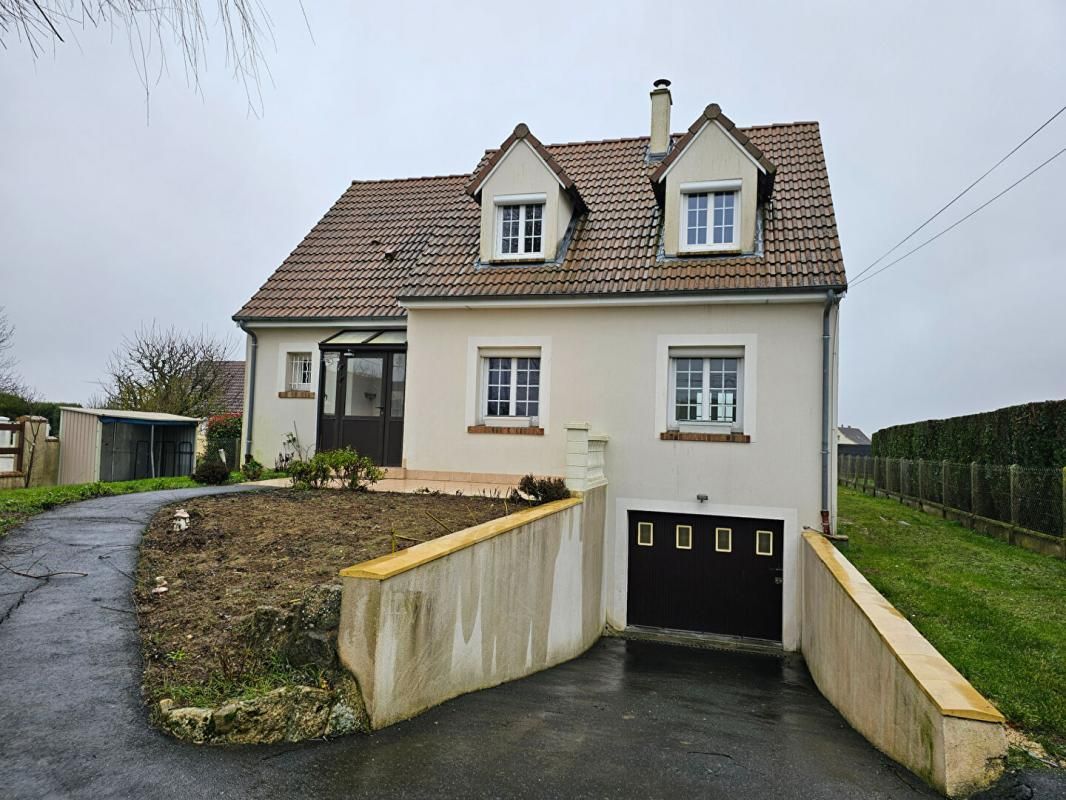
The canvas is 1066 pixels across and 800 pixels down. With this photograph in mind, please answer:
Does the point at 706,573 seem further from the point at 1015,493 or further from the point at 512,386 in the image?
the point at 1015,493

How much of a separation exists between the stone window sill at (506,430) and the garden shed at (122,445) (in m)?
10.1

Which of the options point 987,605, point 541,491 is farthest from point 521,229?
point 987,605

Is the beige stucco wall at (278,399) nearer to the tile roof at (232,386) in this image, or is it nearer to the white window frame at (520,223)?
the white window frame at (520,223)

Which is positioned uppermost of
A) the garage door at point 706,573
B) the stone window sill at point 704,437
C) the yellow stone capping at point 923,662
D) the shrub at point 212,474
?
the stone window sill at point 704,437

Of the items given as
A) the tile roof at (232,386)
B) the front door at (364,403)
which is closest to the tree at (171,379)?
the tile roof at (232,386)

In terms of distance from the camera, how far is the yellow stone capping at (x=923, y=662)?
4180mm

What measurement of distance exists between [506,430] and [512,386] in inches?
37.0

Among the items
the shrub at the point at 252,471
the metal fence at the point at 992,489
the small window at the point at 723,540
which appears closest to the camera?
the small window at the point at 723,540

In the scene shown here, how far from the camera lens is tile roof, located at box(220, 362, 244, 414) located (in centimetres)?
3117

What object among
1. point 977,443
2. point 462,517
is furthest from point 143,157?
point 977,443

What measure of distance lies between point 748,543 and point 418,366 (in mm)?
7162

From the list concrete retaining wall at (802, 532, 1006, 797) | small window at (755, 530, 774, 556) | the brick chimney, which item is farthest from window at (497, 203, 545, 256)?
concrete retaining wall at (802, 532, 1006, 797)

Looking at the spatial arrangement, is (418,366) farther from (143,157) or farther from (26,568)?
(143,157)

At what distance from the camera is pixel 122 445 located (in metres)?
17.4
